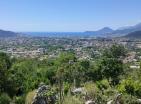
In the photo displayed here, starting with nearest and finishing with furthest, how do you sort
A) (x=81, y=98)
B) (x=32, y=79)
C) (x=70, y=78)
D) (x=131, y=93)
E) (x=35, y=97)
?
1. (x=35, y=97)
2. (x=81, y=98)
3. (x=131, y=93)
4. (x=32, y=79)
5. (x=70, y=78)

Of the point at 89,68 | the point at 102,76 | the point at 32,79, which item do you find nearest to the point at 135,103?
the point at 32,79

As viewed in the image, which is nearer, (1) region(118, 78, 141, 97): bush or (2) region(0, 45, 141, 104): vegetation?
(2) region(0, 45, 141, 104): vegetation

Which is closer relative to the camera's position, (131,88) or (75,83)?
(131,88)

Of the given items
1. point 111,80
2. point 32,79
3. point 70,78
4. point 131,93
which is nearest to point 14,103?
point 32,79

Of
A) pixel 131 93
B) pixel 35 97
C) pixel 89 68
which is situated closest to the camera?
pixel 35 97

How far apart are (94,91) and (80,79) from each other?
12.9m

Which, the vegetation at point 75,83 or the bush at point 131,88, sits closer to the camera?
the vegetation at point 75,83

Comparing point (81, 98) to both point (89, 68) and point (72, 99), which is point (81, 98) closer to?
point (72, 99)

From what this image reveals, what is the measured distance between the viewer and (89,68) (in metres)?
39.0

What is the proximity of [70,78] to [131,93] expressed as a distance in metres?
11.0

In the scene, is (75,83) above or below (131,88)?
below

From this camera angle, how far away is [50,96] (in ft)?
69.1

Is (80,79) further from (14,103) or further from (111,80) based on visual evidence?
(14,103)

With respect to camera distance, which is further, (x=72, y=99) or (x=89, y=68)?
(x=89, y=68)
